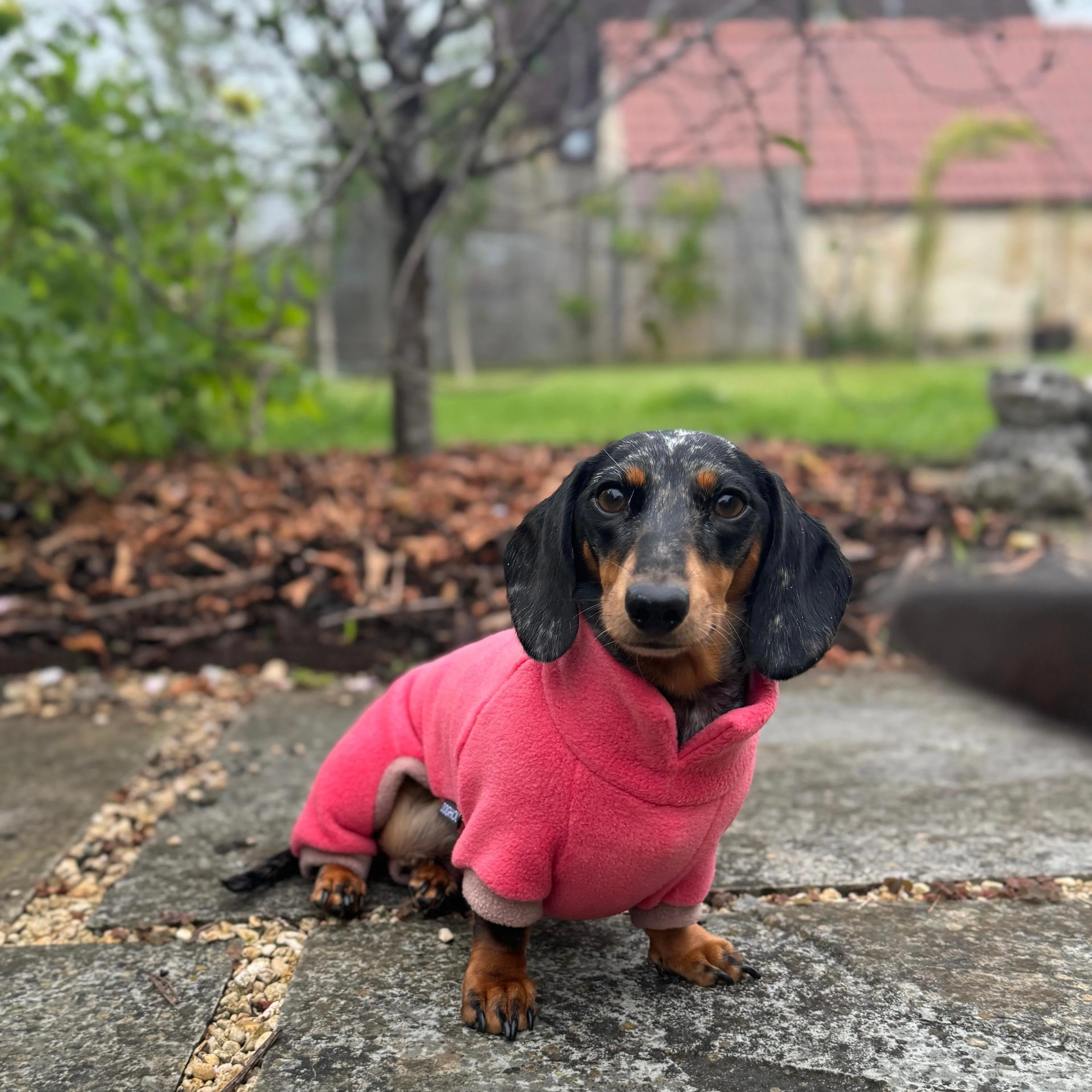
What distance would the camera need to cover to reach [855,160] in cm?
1572

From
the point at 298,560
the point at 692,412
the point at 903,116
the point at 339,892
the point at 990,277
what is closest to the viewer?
the point at 339,892

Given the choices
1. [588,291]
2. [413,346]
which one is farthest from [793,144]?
[588,291]

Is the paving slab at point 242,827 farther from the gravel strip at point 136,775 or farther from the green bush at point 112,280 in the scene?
the green bush at point 112,280

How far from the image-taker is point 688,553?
1.63m

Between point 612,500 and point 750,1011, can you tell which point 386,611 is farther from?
point 750,1011

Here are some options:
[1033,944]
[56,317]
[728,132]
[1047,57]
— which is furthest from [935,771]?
[56,317]

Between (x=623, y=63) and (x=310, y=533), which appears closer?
(x=310, y=533)

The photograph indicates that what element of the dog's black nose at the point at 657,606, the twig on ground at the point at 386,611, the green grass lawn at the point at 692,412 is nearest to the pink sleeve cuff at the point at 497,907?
the dog's black nose at the point at 657,606

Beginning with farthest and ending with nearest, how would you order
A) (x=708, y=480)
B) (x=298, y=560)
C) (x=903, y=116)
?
1. (x=903, y=116)
2. (x=298, y=560)
3. (x=708, y=480)

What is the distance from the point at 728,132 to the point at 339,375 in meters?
8.96

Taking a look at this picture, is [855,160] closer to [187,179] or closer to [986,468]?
[986,468]

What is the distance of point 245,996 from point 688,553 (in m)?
1.01

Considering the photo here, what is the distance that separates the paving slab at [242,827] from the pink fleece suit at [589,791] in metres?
0.57

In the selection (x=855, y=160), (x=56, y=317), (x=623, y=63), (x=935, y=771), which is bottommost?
(x=935, y=771)
